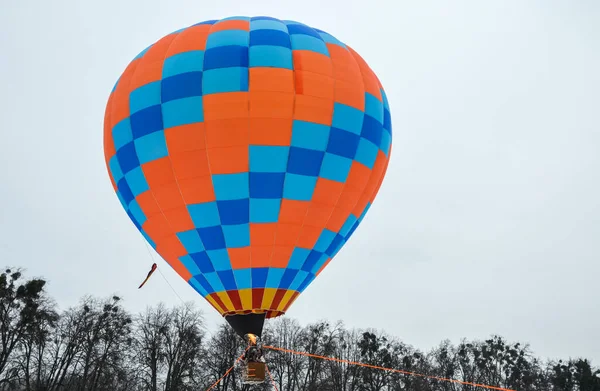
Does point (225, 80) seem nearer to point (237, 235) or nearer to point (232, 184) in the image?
point (232, 184)

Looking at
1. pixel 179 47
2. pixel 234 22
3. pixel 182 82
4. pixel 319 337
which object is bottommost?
pixel 319 337

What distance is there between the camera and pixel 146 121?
9.64 m

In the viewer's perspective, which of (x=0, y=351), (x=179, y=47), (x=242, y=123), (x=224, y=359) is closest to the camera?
(x=242, y=123)

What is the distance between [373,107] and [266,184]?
2820 millimetres

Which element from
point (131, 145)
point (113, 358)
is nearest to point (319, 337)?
point (113, 358)

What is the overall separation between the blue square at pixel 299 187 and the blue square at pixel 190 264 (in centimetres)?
205

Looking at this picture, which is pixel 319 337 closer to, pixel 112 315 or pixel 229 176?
pixel 112 315

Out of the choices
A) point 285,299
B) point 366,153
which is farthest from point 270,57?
point 285,299

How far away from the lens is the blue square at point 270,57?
30.7 feet

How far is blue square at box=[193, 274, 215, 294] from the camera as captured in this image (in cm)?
947

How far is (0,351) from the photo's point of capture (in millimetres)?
22031

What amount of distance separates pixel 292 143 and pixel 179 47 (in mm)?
2832

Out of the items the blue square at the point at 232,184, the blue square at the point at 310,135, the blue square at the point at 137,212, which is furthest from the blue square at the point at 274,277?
the blue square at the point at 137,212

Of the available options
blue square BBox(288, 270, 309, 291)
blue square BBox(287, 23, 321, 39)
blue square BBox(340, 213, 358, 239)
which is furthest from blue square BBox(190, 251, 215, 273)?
blue square BBox(287, 23, 321, 39)
